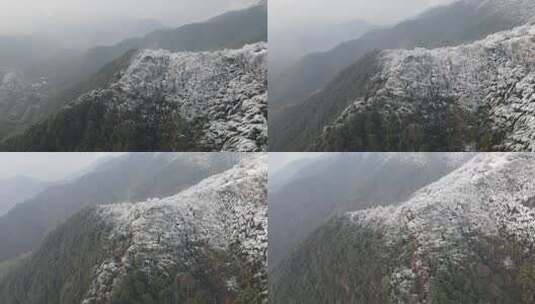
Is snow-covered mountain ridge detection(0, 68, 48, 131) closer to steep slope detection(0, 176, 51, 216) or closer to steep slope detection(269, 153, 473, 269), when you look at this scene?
steep slope detection(0, 176, 51, 216)

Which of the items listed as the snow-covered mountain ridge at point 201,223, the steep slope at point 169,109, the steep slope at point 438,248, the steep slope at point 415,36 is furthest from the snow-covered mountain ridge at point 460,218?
the steep slope at point 169,109

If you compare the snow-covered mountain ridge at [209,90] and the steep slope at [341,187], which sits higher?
the snow-covered mountain ridge at [209,90]

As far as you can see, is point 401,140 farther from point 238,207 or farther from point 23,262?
point 23,262

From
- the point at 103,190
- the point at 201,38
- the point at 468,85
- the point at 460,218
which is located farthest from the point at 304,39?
the point at 103,190

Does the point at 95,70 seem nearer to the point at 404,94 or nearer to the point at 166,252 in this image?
the point at 166,252

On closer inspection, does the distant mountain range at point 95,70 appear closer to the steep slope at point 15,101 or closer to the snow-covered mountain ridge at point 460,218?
the steep slope at point 15,101

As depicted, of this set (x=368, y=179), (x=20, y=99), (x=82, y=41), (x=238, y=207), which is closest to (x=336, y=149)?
(x=368, y=179)
